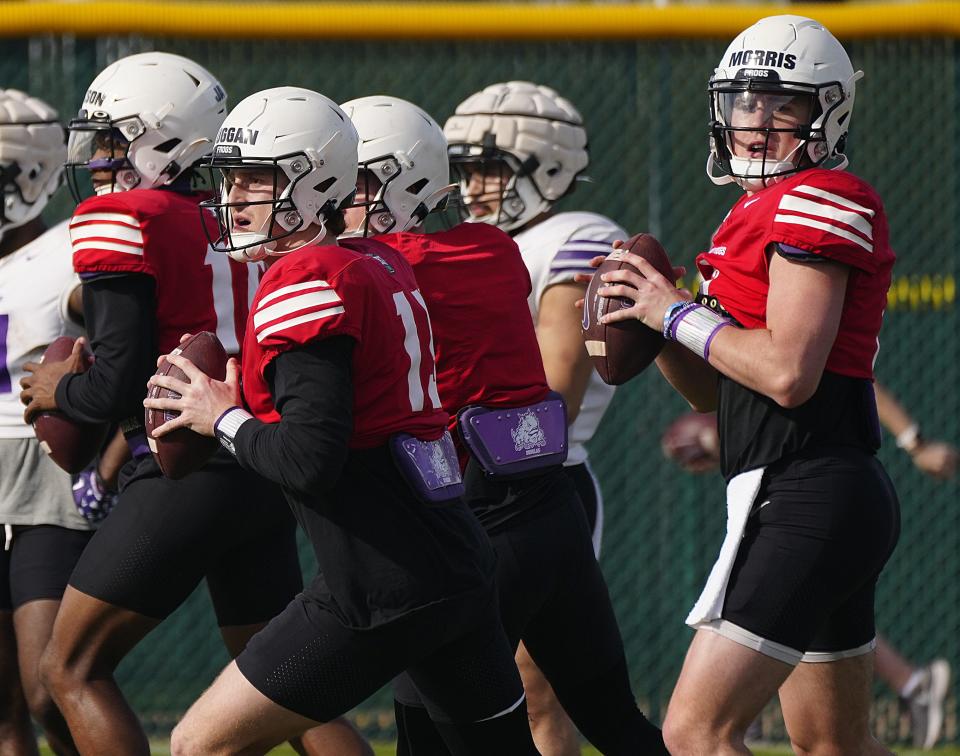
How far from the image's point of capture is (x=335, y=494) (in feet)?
10.7

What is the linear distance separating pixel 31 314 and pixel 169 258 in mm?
→ 689

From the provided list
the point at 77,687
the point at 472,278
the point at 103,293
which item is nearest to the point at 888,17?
the point at 472,278

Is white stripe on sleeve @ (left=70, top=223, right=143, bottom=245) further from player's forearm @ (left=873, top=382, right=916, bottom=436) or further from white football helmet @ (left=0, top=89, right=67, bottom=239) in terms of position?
player's forearm @ (left=873, top=382, right=916, bottom=436)

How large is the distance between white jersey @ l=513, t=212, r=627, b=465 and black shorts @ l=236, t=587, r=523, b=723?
4.31 feet

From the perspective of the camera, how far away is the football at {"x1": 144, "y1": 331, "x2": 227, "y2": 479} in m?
3.50

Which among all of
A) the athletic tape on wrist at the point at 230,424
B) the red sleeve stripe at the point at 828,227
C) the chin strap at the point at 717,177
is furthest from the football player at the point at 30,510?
the red sleeve stripe at the point at 828,227

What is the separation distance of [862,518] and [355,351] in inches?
44.8

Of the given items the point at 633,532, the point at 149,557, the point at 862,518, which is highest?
the point at 862,518

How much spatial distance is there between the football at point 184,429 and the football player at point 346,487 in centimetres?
6

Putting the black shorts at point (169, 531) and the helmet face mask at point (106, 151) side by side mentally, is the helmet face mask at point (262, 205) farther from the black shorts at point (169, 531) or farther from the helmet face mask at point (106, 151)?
the helmet face mask at point (106, 151)

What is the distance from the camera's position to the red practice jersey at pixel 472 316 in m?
3.88

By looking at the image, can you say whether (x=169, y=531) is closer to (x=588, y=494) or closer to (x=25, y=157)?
(x=588, y=494)

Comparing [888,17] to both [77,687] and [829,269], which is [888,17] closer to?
→ [829,269]

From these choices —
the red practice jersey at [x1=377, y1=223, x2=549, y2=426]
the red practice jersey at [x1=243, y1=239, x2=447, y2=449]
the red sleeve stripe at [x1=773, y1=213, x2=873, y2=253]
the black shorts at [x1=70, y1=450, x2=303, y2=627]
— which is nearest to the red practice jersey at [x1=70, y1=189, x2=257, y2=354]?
the black shorts at [x1=70, y1=450, x2=303, y2=627]
